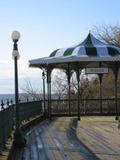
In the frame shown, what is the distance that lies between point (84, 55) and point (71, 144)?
37.4 feet

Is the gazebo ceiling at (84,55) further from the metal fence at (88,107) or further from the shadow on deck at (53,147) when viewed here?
the shadow on deck at (53,147)

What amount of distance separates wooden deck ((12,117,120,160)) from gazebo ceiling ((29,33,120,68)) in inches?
191

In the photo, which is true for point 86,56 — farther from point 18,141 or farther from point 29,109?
point 18,141

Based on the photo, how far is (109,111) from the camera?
35.8 meters

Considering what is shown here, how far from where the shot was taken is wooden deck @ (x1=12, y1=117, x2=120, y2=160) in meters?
15.0

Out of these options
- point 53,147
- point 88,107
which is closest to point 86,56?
point 88,107

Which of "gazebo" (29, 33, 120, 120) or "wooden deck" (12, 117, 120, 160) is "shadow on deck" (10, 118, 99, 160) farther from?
"gazebo" (29, 33, 120, 120)

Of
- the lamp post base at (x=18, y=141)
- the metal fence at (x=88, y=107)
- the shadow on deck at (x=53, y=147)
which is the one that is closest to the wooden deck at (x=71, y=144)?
the shadow on deck at (x=53, y=147)

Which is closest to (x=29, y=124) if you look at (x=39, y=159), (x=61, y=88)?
(x=39, y=159)

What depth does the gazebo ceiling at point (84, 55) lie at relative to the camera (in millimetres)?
28453

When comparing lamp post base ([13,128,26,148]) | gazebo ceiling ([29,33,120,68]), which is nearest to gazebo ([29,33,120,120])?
gazebo ceiling ([29,33,120,68])

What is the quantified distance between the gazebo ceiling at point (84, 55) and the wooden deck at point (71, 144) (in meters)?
4.86

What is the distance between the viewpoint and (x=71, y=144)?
17938 mm

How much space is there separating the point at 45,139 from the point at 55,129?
14.8 ft
